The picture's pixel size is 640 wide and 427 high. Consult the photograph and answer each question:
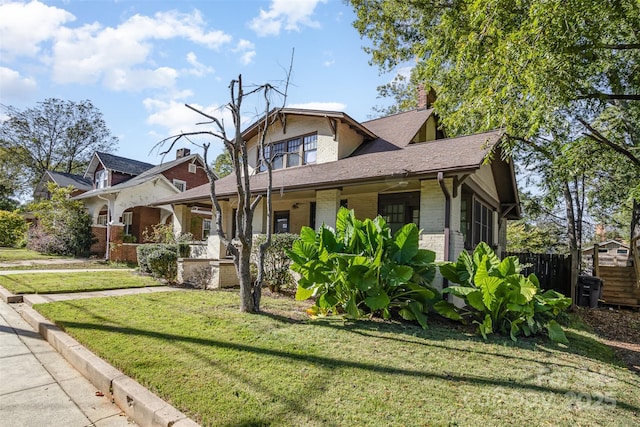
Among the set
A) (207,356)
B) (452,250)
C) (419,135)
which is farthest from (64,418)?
(419,135)

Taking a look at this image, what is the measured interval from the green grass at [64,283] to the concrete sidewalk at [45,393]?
370 centimetres

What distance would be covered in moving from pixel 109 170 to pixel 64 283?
18.4 m

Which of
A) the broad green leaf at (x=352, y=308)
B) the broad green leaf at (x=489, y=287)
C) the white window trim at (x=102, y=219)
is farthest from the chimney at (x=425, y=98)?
the white window trim at (x=102, y=219)

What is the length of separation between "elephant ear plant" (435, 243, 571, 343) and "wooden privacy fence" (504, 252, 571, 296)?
7.45m

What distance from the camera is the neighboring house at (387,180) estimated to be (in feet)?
25.4

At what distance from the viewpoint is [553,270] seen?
39.4 feet

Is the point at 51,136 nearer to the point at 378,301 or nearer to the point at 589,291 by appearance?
the point at 378,301

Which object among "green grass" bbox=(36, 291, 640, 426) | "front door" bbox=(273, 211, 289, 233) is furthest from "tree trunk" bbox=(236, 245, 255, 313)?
"front door" bbox=(273, 211, 289, 233)

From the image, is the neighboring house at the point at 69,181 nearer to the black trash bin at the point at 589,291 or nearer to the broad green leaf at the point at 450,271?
the broad green leaf at the point at 450,271

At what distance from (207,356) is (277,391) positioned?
3.93ft

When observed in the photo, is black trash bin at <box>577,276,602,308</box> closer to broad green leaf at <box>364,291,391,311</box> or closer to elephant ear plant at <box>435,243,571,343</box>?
elephant ear plant at <box>435,243,571,343</box>

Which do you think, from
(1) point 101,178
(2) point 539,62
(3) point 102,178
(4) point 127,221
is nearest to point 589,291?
(2) point 539,62

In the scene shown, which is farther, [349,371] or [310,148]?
[310,148]

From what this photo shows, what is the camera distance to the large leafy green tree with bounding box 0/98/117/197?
3203 cm
